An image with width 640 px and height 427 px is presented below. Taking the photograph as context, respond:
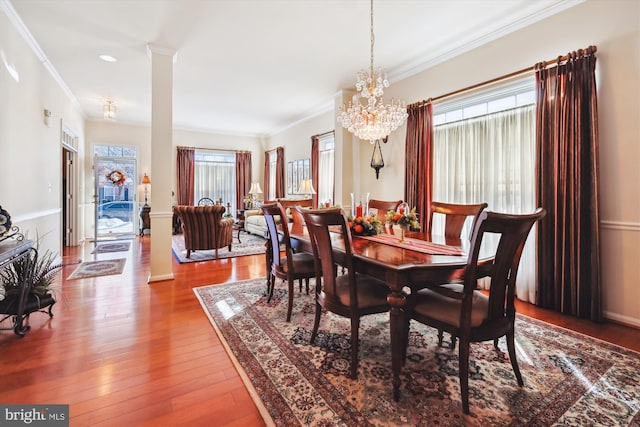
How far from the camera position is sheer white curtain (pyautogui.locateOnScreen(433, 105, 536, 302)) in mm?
3078

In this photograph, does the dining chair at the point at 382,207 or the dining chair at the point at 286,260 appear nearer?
the dining chair at the point at 286,260

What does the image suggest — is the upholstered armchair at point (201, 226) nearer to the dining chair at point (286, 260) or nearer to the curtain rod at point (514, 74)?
the dining chair at point (286, 260)

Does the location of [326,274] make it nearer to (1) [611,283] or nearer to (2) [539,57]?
(1) [611,283]

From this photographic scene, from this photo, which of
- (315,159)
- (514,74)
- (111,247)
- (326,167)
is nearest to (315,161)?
(315,159)

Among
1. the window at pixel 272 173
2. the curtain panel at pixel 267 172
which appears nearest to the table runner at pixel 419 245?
the window at pixel 272 173

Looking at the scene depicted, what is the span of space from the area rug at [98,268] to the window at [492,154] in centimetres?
452

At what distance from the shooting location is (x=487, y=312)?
5.36ft

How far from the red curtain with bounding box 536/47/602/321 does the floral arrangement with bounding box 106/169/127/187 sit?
A: 8.45 meters

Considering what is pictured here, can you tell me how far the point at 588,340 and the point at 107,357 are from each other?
3436mm

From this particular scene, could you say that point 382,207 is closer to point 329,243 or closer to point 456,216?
point 456,216

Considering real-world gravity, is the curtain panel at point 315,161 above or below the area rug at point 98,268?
above

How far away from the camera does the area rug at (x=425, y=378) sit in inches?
58.7

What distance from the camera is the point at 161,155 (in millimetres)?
3723

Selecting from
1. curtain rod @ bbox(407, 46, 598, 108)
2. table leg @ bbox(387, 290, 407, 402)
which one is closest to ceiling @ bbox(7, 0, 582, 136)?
curtain rod @ bbox(407, 46, 598, 108)
